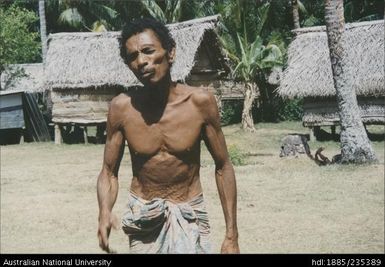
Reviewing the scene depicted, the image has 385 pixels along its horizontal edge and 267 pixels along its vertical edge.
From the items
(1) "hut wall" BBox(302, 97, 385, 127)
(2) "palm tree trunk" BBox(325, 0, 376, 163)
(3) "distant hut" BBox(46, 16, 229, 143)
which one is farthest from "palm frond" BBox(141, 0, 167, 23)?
(2) "palm tree trunk" BBox(325, 0, 376, 163)

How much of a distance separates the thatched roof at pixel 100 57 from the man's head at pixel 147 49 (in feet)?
48.7

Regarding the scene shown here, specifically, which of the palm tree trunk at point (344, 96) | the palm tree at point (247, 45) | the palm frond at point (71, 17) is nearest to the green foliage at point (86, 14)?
the palm frond at point (71, 17)

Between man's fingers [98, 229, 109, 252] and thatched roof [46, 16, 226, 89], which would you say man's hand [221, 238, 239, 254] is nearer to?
man's fingers [98, 229, 109, 252]

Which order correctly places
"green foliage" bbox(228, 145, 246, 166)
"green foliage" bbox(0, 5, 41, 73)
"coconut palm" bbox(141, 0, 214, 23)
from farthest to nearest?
"coconut palm" bbox(141, 0, 214, 23)
"green foliage" bbox(0, 5, 41, 73)
"green foliage" bbox(228, 145, 246, 166)

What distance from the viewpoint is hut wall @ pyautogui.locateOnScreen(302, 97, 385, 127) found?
16.6 metres

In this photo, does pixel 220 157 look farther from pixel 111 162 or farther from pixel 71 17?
pixel 71 17

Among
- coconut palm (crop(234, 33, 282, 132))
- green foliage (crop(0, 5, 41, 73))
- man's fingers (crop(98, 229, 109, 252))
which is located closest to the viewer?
man's fingers (crop(98, 229, 109, 252))

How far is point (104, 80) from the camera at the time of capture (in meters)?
18.8

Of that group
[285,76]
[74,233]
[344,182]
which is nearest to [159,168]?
[74,233]

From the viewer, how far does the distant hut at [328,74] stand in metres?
16.3

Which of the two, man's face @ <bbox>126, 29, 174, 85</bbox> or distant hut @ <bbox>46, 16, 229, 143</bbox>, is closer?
man's face @ <bbox>126, 29, 174, 85</bbox>

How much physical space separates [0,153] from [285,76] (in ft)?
29.0

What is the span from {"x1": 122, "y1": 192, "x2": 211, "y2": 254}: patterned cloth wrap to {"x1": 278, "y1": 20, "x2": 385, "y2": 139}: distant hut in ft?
44.6

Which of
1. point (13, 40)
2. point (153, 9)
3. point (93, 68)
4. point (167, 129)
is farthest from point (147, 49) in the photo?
point (153, 9)
